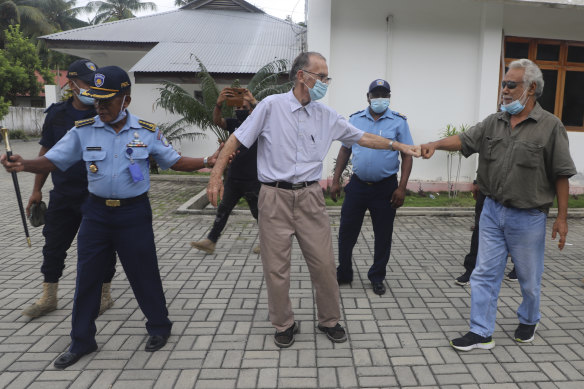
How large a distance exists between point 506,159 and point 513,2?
21.6 feet

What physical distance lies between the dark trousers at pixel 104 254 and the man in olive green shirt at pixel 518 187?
2287 mm

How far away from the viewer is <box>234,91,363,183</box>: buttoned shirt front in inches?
125

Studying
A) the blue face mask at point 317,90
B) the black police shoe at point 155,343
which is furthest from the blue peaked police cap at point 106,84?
the black police shoe at point 155,343

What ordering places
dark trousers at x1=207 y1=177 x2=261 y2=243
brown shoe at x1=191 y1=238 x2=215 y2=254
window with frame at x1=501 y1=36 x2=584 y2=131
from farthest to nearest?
window with frame at x1=501 y1=36 x2=584 y2=131, brown shoe at x1=191 y1=238 x2=215 y2=254, dark trousers at x1=207 y1=177 x2=261 y2=243

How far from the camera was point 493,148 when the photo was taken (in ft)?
10.6

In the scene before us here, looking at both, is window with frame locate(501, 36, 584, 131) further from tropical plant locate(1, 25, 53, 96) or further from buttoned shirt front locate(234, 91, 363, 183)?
tropical plant locate(1, 25, 53, 96)

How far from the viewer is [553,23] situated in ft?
30.3

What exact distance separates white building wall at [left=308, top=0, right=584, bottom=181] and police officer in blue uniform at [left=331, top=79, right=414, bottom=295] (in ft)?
16.0

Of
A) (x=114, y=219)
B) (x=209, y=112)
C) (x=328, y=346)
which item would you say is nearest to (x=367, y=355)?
(x=328, y=346)

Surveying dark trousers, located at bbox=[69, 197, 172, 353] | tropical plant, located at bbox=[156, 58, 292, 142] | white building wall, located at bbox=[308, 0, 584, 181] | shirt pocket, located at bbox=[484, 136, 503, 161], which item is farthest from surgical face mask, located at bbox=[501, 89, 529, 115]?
tropical plant, located at bbox=[156, 58, 292, 142]

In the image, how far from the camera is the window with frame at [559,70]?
9.41 m

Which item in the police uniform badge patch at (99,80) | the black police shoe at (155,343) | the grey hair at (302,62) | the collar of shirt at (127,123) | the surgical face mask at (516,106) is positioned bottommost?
the black police shoe at (155,343)

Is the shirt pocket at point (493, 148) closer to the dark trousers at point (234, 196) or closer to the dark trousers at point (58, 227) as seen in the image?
the dark trousers at point (234, 196)

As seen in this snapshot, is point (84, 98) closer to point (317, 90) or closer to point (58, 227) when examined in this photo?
point (58, 227)
